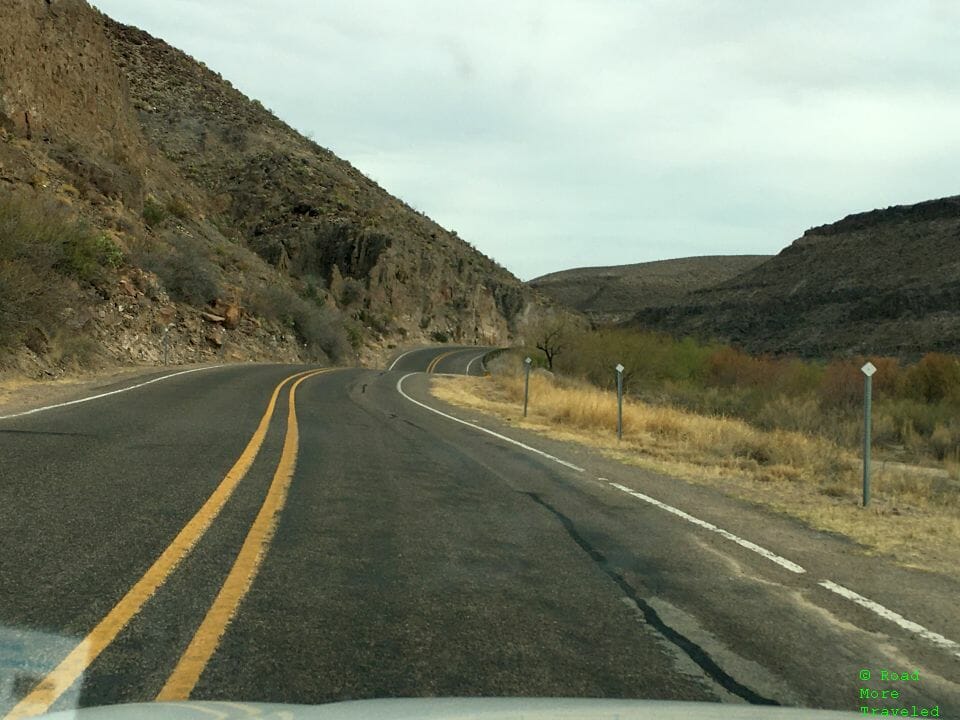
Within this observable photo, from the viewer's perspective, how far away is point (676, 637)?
4973 millimetres

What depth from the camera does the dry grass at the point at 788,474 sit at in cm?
853

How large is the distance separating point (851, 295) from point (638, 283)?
206 feet

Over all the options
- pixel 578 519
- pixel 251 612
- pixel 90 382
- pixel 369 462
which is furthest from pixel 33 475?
pixel 90 382

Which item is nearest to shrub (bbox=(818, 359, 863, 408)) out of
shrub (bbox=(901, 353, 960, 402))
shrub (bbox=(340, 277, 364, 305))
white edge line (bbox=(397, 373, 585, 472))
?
shrub (bbox=(901, 353, 960, 402))

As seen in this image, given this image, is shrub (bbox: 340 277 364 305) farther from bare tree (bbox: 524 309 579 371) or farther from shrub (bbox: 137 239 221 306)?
shrub (bbox: 137 239 221 306)

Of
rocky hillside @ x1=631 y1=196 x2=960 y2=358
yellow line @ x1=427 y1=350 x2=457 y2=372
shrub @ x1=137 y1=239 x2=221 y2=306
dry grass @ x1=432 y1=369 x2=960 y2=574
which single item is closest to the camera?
dry grass @ x1=432 y1=369 x2=960 y2=574

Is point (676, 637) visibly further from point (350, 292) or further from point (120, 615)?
point (350, 292)

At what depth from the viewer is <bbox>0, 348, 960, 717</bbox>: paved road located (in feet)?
13.5

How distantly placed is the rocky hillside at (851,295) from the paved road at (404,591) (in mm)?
56915

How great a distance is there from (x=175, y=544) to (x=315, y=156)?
3475 inches

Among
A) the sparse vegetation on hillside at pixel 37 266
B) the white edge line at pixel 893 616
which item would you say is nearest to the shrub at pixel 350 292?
the sparse vegetation on hillside at pixel 37 266

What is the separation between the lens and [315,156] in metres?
90.2

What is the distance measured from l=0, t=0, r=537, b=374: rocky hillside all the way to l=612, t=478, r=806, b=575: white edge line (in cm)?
1780

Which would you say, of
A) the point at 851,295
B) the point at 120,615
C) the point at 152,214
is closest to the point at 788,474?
the point at 120,615
